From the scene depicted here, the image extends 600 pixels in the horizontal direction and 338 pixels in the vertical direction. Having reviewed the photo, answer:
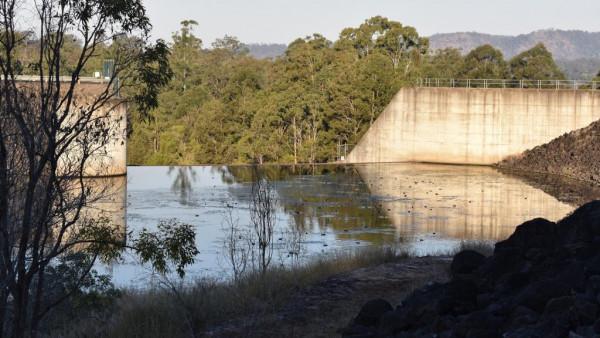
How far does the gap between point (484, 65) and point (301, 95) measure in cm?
1909

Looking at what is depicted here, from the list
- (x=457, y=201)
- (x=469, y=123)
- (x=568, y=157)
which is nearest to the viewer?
(x=457, y=201)

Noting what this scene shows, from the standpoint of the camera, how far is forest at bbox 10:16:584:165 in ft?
199

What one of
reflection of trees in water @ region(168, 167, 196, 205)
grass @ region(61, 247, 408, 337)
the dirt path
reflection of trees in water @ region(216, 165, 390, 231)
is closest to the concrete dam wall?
reflection of trees in water @ region(216, 165, 390, 231)

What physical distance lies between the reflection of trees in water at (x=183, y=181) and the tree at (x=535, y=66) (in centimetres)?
3921

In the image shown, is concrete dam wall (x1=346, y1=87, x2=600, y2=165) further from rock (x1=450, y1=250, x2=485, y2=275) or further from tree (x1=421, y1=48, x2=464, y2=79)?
rock (x1=450, y1=250, x2=485, y2=275)

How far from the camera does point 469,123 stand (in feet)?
169

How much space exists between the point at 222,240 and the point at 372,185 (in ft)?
53.0

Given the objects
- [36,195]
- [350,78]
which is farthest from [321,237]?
[350,78]

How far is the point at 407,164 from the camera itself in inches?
2014

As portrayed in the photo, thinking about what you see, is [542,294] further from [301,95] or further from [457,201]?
[301,95]

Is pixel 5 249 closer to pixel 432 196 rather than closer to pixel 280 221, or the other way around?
pixel 280 221

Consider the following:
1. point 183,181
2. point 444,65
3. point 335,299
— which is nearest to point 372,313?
point 335,299

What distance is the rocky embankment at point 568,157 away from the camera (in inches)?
1741

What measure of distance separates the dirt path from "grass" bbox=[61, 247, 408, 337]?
10.3 inches
